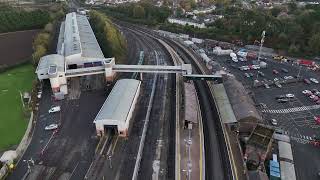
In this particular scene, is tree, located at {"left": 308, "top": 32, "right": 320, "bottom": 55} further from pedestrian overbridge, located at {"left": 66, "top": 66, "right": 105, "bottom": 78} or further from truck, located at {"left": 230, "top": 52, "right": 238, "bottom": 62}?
pedestrian overbridge, located at {"left": 66, "top": 66, "right": 105, "bottom": 78}

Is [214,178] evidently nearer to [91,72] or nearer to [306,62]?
[91,72]

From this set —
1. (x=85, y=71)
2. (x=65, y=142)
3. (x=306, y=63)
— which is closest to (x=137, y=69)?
(x=85, y=71)

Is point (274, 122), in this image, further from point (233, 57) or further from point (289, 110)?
point (233, 57)

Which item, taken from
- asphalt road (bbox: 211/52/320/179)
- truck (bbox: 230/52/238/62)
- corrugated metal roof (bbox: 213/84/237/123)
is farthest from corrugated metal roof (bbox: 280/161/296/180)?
truck (bbox: 230/52/238/62)

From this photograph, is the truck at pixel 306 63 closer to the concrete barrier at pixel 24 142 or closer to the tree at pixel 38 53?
the tree at pixel 38 53

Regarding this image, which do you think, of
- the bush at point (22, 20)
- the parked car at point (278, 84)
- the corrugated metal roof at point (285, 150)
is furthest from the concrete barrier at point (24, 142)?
the bush at point (22, 20)

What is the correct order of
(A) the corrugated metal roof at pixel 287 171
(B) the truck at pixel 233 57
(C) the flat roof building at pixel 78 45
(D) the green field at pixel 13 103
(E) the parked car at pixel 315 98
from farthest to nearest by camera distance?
(B) the truck at pixel 233 57
(C) the flat roof building at pixel 78 45
(E) the parked car at pixel 315 98
(D) the green field at pixel 13 103
(A) the corrugated metal roof at pixel 287 171

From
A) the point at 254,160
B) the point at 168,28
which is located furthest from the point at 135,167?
the point at 168,28
